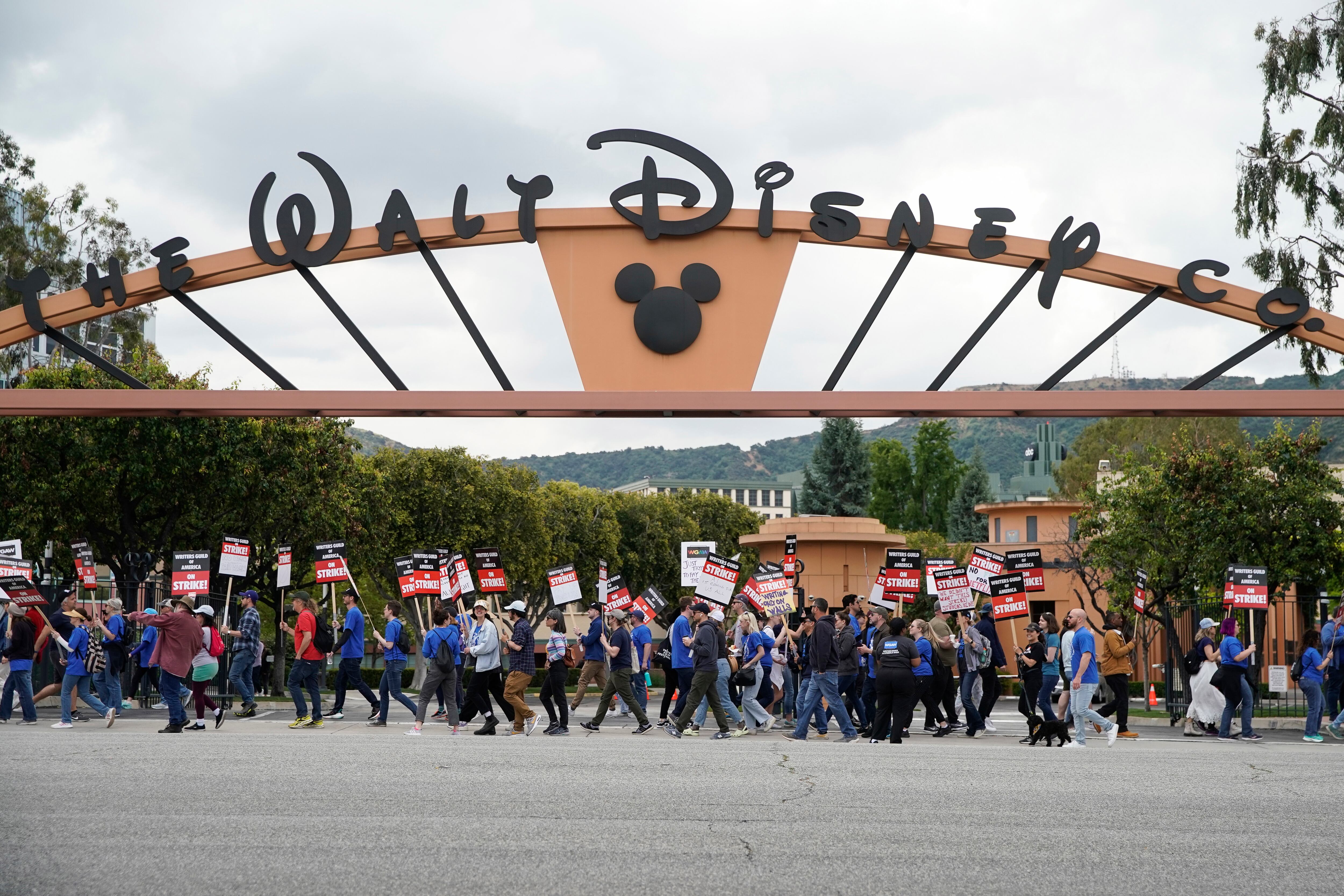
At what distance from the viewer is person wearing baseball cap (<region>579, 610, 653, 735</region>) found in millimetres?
17406

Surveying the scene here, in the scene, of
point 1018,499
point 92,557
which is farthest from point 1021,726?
point 1018,499

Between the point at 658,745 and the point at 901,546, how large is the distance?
2878 centimetres

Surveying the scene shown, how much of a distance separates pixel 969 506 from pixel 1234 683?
234ft

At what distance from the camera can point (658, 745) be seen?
49.0 ft

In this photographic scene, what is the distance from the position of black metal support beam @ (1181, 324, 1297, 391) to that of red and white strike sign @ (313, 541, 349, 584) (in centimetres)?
1355

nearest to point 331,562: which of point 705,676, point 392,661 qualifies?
point 392,661

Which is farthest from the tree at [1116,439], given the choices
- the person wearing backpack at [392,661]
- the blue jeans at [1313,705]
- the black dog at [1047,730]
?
the person wearing backpack at [392,661]

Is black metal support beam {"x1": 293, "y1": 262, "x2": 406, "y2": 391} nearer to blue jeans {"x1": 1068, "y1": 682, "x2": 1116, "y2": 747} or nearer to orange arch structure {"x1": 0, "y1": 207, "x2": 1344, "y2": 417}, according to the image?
orange arch structure {"x1": 0, "y1": 207, "x2": 1344, "y2": 417}

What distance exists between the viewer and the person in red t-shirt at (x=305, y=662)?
17750mm

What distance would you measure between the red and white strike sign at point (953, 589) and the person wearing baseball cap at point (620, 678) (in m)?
5.20

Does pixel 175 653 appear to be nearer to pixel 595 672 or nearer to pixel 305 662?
pixel 305 662

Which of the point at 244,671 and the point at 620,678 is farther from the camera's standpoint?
the point at 244,671

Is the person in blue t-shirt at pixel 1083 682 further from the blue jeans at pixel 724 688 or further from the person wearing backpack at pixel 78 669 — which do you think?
the person wearing backpack at pixel 78 669

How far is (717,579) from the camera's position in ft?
68.3
